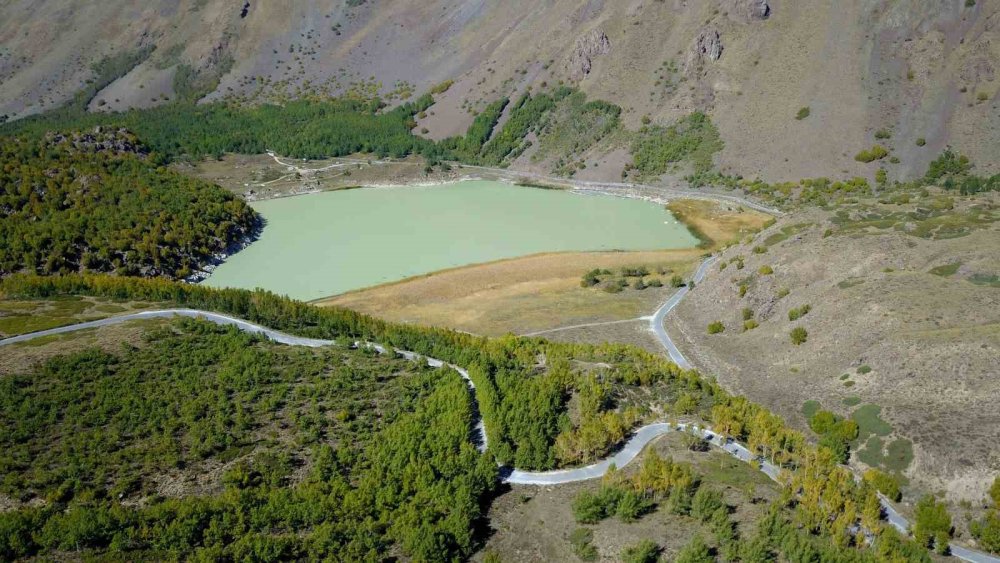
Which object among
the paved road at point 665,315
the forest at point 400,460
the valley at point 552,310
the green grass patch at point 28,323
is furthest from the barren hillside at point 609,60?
the green grass patch at point 28,323

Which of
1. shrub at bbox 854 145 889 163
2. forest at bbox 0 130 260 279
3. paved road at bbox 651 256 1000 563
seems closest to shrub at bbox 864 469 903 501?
paved road at bbox 651 256 1000 563

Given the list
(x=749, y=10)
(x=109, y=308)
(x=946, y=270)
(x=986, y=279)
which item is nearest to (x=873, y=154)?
(x=749, y=10)

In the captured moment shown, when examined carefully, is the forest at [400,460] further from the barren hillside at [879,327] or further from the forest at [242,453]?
the barren hillside at [879,327]

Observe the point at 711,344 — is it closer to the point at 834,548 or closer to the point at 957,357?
the point at 957,357

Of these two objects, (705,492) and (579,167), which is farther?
(579,167)

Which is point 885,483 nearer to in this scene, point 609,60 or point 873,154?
point 873,154

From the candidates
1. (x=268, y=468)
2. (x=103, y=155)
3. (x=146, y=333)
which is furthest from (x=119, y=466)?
(x=103, y=155)
